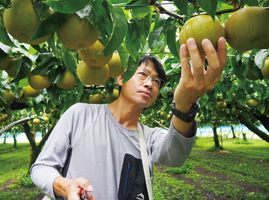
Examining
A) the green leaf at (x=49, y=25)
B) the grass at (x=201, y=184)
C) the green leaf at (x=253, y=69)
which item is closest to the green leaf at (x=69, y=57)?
the green leaf at (x=49, y=25)

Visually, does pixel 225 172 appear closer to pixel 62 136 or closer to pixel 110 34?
pixel 62 136

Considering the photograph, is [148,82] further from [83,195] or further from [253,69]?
[83,195]

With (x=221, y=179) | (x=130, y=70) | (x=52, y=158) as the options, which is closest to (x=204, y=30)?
(x=130, y=70)

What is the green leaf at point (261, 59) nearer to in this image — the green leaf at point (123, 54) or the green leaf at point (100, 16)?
the green leaf at point (123, 54)

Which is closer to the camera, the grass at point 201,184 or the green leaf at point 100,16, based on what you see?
the green leaf at point 100,16

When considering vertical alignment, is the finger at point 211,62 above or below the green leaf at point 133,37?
below

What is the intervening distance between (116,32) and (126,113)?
102 cm

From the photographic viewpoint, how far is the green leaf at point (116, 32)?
2.06 feet

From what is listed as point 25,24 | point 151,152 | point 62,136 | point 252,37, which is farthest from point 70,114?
point 252,37

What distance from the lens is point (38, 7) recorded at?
61cm

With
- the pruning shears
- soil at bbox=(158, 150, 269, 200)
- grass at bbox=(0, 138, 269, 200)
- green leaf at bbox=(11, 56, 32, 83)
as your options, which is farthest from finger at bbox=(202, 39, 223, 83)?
soil at bbox=(158, 150, 269, 200)

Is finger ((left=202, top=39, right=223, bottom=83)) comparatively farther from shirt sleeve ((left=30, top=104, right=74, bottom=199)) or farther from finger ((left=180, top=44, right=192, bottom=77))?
shirt sleeve ((left=30, top=104, right=74, bottom=199))

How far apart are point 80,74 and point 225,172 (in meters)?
9.34

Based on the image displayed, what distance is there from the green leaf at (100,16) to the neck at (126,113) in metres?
1.03
